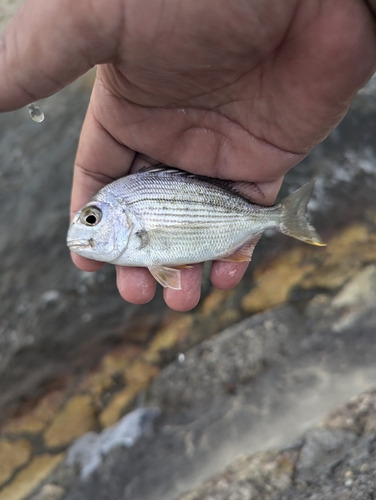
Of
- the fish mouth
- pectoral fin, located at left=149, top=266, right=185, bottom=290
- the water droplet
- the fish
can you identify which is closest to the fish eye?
the fish

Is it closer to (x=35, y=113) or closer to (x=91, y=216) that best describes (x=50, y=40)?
(x=35, y=113)

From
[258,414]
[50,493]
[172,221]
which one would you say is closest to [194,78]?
[172,221]

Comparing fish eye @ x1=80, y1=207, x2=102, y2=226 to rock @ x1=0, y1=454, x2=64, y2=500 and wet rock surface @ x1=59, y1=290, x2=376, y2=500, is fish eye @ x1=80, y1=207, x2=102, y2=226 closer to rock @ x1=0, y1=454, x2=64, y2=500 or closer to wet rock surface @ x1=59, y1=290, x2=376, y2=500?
wet rock surface @ x1=59, y1=290, x2=376, y2=500

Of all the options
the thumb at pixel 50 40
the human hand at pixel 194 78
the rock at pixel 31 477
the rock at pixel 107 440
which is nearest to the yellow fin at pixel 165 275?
the human hand at pixel 194 78

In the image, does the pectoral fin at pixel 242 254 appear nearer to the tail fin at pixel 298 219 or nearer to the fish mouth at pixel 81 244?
the tail fin at pixel 298 219

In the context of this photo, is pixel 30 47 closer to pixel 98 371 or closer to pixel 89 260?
pixel 89 260

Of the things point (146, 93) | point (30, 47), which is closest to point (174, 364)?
point (146, 93)
